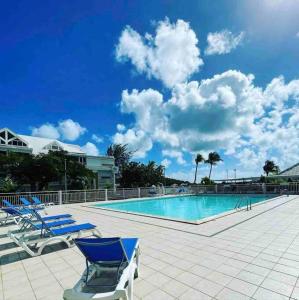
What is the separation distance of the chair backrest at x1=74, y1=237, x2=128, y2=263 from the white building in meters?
26.9

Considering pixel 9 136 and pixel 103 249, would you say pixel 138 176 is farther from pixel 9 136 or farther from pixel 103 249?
pixel 103 249

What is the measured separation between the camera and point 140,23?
10.8 m

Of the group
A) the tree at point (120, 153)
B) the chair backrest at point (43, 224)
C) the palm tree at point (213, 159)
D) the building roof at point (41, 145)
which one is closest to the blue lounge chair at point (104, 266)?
the chair backrest at point (43, 224)

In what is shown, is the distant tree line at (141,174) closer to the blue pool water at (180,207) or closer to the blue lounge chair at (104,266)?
the blue pool water at (180,207)

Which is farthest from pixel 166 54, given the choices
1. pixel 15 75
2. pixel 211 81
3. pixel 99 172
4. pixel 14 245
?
pixel 99 172

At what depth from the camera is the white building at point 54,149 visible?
83.6ft

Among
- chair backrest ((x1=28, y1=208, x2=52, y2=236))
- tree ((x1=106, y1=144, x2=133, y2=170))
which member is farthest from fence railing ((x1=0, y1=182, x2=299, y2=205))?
tree ((x1=106, y1=144, x2=133, y2=170))

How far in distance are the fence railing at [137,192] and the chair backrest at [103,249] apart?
13319mm

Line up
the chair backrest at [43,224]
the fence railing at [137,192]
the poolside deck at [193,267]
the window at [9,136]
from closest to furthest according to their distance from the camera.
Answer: the poolside deck at [193,267] < the chair backrest at [43,224] < the fence railing at [137,192] < the window at [9,136]

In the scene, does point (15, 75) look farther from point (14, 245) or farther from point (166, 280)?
point (166, 280)

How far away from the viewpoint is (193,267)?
3721mm

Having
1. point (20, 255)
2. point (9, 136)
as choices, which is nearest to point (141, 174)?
point (9, 136)

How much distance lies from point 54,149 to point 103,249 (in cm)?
2984

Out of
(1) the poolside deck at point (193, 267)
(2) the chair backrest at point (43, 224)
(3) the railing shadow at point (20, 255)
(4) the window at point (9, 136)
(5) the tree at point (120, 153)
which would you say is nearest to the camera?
(1) the poolside deck at point (193, 267)
